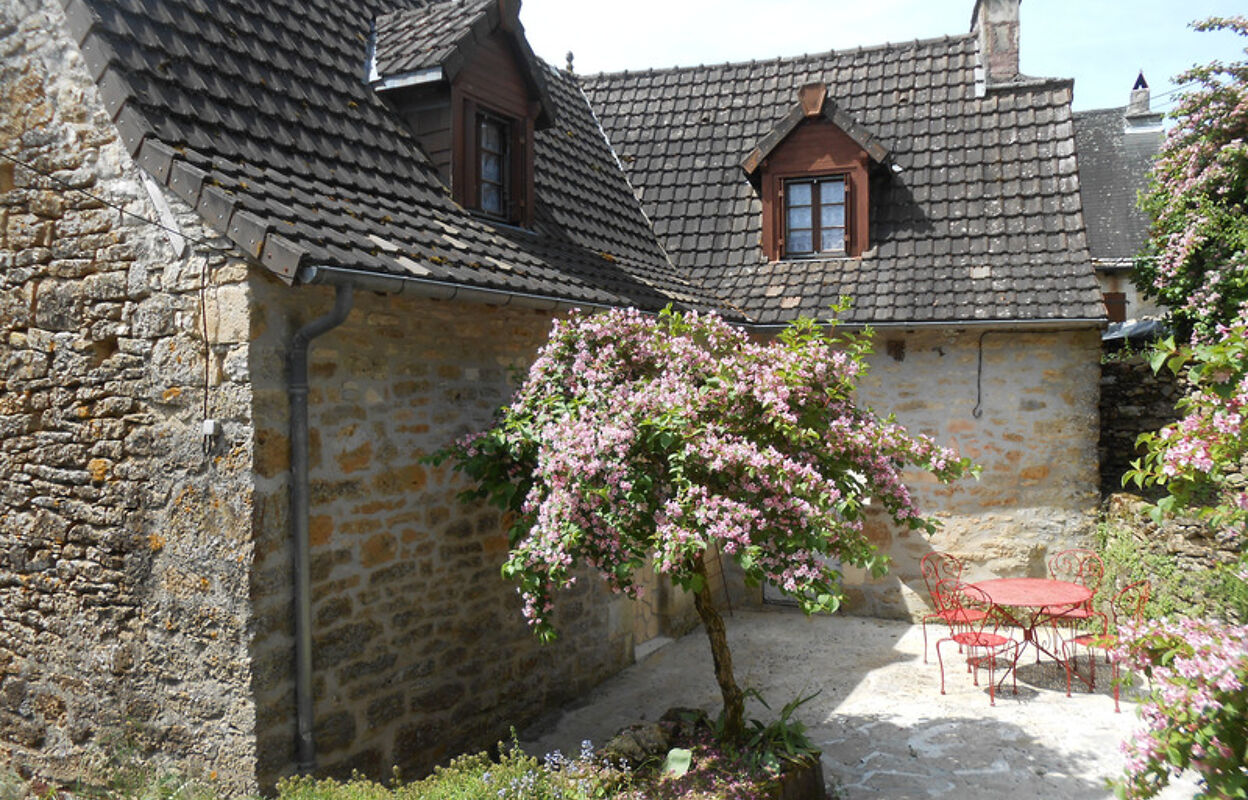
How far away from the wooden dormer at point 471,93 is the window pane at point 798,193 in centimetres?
351

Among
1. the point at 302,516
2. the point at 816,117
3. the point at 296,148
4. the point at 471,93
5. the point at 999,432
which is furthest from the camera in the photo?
the point at 816,117

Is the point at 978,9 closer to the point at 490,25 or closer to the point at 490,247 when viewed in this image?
the point at 490,25

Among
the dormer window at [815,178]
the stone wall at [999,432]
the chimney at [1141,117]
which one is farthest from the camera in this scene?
the chimney at [1141,117]

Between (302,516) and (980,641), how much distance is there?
17.4ft

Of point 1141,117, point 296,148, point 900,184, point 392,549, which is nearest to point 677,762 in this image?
point 392,549

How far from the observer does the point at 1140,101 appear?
68.3 feet

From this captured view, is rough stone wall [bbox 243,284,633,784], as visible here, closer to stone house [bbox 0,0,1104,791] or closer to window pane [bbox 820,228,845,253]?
stone house [bbox 0,0,1104,791]

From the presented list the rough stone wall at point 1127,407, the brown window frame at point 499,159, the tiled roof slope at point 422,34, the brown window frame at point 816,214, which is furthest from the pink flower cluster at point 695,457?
the rough stone wall at point 1127,407

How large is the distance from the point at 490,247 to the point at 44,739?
13.4ft

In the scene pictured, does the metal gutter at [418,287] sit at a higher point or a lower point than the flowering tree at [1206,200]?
lower

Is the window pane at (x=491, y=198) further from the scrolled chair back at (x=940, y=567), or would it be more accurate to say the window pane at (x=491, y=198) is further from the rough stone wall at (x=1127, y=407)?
the rough stone wall at (x=1127, y=407)

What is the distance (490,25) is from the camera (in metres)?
7.08

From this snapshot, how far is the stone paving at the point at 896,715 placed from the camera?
556cm

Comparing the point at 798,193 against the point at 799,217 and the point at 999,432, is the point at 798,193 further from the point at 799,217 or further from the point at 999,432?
the point at 999,432
